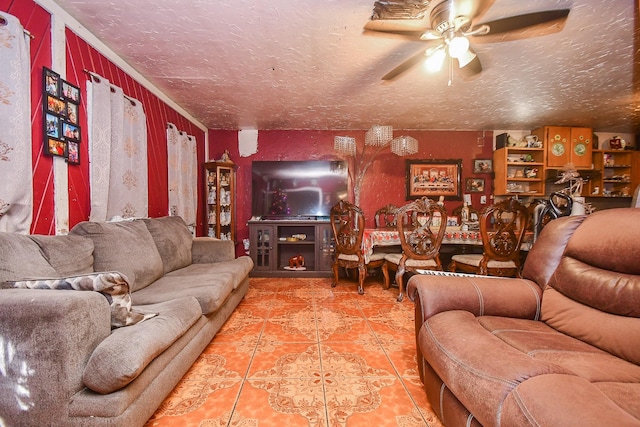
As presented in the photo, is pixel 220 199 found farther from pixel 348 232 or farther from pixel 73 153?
pixel 73 153

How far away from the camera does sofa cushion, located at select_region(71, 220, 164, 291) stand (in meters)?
1.92

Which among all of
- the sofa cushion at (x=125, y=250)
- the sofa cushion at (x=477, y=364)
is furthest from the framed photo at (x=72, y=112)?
the sofa cushion at (x=477, y=364)

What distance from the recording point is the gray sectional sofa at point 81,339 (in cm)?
103

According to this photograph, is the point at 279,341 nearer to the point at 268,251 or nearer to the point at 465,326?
the point at 465,326

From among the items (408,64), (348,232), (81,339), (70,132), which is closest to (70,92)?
(70,132)

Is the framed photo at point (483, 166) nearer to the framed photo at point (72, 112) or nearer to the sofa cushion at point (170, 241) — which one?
the sofa cushion at point (170, 241)

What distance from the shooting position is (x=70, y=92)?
2053 millimetres

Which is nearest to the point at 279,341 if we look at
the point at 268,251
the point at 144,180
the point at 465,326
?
the point at 465,326

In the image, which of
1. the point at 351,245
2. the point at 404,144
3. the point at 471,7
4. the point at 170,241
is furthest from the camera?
the point at 404,144

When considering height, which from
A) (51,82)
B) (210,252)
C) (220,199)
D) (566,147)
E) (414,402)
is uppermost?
(566,147)

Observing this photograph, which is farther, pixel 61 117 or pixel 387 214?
pixel 387 214

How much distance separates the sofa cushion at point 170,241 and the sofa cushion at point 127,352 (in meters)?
1.30

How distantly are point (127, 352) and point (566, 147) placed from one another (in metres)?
5.93

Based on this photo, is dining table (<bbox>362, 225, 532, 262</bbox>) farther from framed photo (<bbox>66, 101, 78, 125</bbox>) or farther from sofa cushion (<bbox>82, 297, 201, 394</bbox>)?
framed photo (<bbox>66, 101, 78, 125</bbox>)
